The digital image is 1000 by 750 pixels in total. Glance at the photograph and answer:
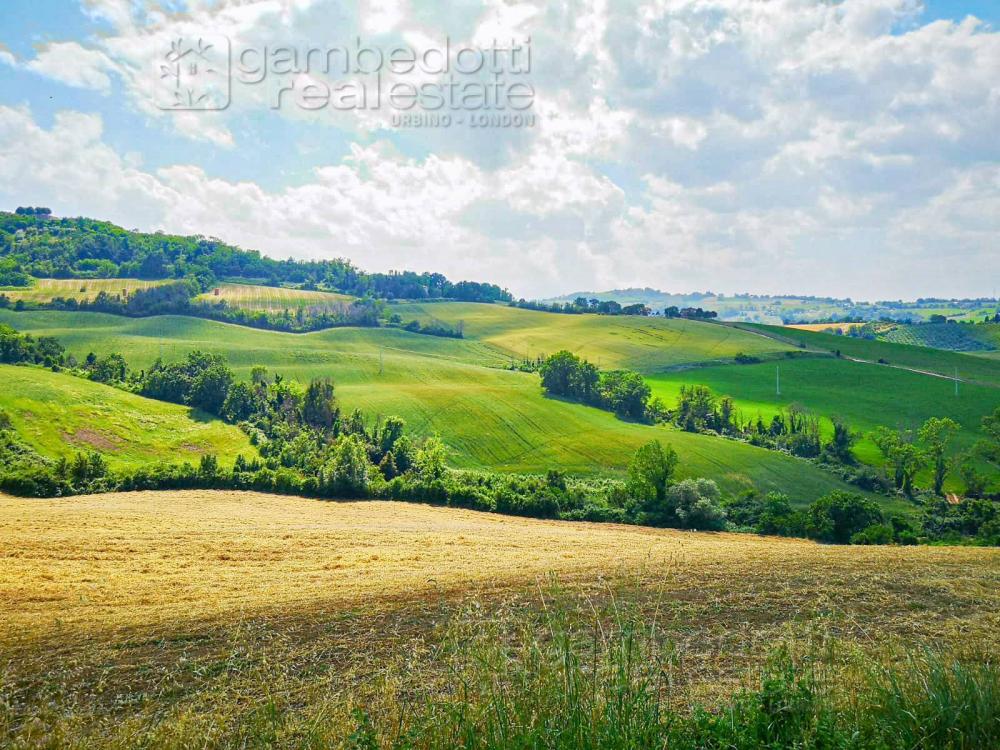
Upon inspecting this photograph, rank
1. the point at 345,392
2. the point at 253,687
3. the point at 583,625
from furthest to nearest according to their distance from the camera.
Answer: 1. the point at 345,392
2. the point at 583,625
3. the point at 253,687

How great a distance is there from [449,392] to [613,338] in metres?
78.5

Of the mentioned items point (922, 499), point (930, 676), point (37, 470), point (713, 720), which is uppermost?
point (930, 676)

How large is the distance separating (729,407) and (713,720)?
99842mm

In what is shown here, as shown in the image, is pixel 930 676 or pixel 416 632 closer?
pixel 930 676

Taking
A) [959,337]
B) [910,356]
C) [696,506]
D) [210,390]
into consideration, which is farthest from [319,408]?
[959,337]

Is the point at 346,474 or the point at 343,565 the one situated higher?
the point at 343,565

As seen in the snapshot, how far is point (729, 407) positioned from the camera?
101 m

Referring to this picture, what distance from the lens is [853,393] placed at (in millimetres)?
109875

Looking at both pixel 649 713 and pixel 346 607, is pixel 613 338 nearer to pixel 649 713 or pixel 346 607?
pixel 346 607

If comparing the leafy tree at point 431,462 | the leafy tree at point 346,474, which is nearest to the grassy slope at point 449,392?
the leafy tree at point 431,462

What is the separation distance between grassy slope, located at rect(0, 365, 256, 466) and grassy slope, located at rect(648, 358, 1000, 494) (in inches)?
2986

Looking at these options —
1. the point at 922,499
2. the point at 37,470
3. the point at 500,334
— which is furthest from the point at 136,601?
the point at 500,334

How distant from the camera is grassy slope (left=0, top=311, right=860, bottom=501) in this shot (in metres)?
75.7

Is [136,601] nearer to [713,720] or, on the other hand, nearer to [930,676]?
[713,720]
